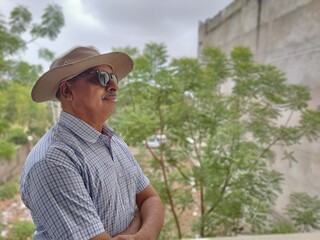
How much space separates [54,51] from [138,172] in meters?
2.48

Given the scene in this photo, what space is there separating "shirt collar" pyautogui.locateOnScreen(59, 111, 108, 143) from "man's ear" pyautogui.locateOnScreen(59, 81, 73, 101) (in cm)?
6

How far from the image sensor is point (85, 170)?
2.52 ft

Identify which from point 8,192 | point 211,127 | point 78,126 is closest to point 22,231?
point 8,192

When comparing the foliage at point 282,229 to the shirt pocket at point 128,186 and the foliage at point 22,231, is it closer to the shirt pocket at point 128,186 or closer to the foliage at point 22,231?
the shirt pocket at point 128,186

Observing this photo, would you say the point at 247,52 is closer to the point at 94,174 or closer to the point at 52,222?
the point at 94,174

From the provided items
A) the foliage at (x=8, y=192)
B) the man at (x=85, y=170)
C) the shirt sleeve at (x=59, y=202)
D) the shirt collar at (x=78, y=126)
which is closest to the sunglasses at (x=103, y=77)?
the man at (x=85, y=170)

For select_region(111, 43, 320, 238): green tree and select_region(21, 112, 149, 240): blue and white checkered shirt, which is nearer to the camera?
select_region(21, 112, 149, 240): blue and white checkered shirt

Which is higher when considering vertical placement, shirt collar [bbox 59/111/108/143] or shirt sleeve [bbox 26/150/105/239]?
shirt collar [bbox 59/111/108/143]

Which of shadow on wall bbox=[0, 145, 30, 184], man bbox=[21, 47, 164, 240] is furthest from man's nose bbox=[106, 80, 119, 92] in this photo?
shadow on wall bbox=[0, 145, 30, 184]

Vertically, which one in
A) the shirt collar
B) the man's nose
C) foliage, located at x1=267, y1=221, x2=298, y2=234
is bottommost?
foliage, located at x1=267, y1=221, x2=298, y2=234

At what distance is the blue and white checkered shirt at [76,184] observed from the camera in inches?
26.8

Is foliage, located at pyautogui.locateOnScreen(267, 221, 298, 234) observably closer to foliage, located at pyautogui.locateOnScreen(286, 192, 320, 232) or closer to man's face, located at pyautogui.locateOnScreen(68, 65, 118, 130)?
foliage, located at pyautogui.locateOnScreen(286, 192, 320, 232)

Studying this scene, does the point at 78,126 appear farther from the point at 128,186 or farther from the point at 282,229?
the point at 282,229

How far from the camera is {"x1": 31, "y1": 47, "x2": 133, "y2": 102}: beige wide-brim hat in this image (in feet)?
2.76
